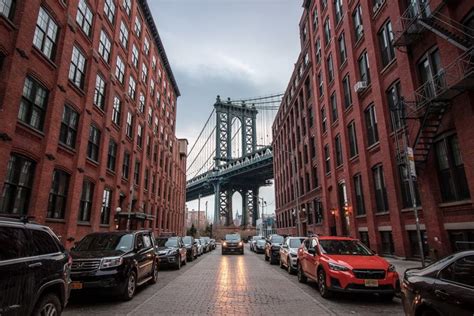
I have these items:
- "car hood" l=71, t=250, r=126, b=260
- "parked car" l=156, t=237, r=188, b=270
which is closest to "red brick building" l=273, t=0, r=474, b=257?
"car hood" l=71, t=250, r=126, b=260

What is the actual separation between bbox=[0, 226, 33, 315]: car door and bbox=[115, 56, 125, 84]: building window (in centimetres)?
2204

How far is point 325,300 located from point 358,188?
15.9 meters

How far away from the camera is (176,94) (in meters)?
51.7

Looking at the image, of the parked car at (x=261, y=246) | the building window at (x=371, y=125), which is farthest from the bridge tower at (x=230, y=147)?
the building window at (x=371, y=125)

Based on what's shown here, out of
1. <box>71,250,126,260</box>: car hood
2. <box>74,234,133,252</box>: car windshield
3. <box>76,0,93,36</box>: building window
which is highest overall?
<box>76,0,93,36</box>: building window

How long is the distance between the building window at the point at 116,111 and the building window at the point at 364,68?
17.5 metres

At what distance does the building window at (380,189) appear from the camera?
19.5 m

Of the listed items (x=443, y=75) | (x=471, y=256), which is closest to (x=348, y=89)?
(x=443, y=75)

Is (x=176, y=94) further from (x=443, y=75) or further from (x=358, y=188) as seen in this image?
(x=443, y=75)

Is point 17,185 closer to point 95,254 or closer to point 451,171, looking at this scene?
point 95,254

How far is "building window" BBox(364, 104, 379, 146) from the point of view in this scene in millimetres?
20641

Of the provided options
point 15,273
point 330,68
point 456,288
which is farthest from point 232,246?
point 456,288

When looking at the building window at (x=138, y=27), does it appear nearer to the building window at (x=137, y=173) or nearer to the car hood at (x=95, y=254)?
the building window at (x=137, y=173)

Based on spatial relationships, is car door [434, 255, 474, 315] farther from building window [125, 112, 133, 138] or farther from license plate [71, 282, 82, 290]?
building window [125, 112, 133, 138]
